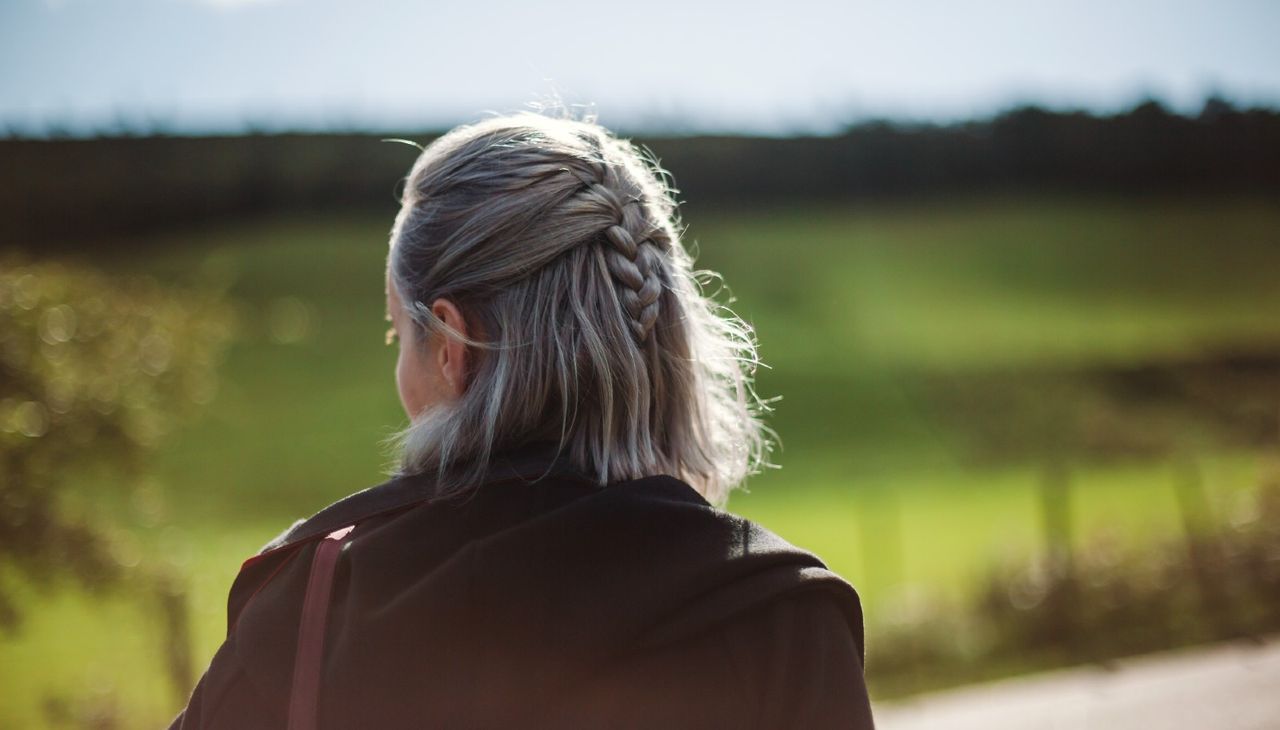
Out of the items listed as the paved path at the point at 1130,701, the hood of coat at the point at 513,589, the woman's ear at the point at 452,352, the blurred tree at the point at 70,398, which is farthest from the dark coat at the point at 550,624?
the paved path at the point at 1130,701

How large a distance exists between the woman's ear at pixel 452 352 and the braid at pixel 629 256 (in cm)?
22

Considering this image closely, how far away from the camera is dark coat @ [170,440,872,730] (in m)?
1.05

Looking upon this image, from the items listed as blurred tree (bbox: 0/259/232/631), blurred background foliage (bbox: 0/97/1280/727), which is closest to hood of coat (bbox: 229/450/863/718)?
blurred background foliage (bbox: 0/97/1280/727)

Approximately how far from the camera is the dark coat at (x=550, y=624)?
105 centimetres

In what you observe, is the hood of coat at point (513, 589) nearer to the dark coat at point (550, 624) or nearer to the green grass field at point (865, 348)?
the dark coat at point (550, 624)

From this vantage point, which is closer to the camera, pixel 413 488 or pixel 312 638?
pixel 312 638

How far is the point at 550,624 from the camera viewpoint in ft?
3.46

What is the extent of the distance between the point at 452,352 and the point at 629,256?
0.94ft

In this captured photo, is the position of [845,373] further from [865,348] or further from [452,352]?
[452,352]

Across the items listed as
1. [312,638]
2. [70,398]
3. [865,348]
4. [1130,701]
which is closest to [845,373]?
[865,348]

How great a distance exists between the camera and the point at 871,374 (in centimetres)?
1559

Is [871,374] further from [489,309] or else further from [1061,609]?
[489,309]

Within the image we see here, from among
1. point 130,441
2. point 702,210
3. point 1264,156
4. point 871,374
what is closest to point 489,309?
point 130,441

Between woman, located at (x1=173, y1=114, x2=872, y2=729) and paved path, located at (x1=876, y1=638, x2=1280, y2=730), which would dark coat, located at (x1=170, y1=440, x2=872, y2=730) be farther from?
paved path, located at (x1=876, y1=638, x2=1280, y2=730)
